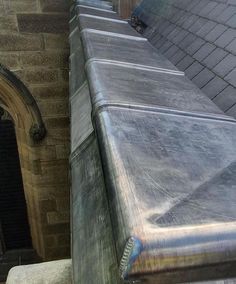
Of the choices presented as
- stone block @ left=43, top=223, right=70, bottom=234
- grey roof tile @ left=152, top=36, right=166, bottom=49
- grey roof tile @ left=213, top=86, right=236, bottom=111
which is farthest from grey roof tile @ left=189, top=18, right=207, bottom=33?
stone block @ left=43, top=223, right=70, bottom=234

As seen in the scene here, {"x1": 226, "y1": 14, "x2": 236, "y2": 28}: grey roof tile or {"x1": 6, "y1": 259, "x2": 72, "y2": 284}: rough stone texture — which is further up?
{"x1": 226, "y1": 14, "x2": 236, "y2": 28}: grey roof tile

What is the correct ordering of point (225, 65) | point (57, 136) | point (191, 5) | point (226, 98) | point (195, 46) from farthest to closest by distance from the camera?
1. point (191, 5)
2. point (57, 136)
3. point (195, 46)
4. point (225, 65)
5. point (226, 98)

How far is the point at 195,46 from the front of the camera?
3867 millimetres

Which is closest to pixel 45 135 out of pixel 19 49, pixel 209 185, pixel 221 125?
pixel 19 49

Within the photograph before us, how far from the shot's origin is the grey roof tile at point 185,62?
144 inches

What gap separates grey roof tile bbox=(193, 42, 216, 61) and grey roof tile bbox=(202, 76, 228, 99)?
56 centimetres

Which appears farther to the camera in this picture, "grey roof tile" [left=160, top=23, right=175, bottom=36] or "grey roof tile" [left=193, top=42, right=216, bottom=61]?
Answer: "grey roof tile" [left=160, top=23, right=175, bottom=36]

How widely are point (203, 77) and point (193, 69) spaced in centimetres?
29

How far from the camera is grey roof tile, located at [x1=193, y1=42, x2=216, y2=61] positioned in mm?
3532

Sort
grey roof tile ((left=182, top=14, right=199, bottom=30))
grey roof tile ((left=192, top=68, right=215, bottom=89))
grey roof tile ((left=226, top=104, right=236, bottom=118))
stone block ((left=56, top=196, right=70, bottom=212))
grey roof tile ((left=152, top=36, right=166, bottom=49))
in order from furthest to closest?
stone block ((left=56, top=196, right=70, bottom=212)) → grey roof tile ((left=152, top=36, right=166, bottom=49)) → grey roof tile ((left=182, top=14, right=199, bottom=30)) → grey roof tile ((left=192, top=68, right=215, bottom=89)) → grey roof tile ((left=226, top=104, right=236, bottom=118))

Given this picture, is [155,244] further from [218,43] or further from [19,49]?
[19,49]

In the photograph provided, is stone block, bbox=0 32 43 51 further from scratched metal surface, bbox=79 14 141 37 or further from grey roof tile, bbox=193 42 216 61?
grey roof tile, bbox=193 42 216 61

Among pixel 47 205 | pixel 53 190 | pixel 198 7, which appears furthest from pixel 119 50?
pixel 47 205

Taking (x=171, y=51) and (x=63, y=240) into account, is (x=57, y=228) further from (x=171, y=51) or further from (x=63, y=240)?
(x=171, y=51)
